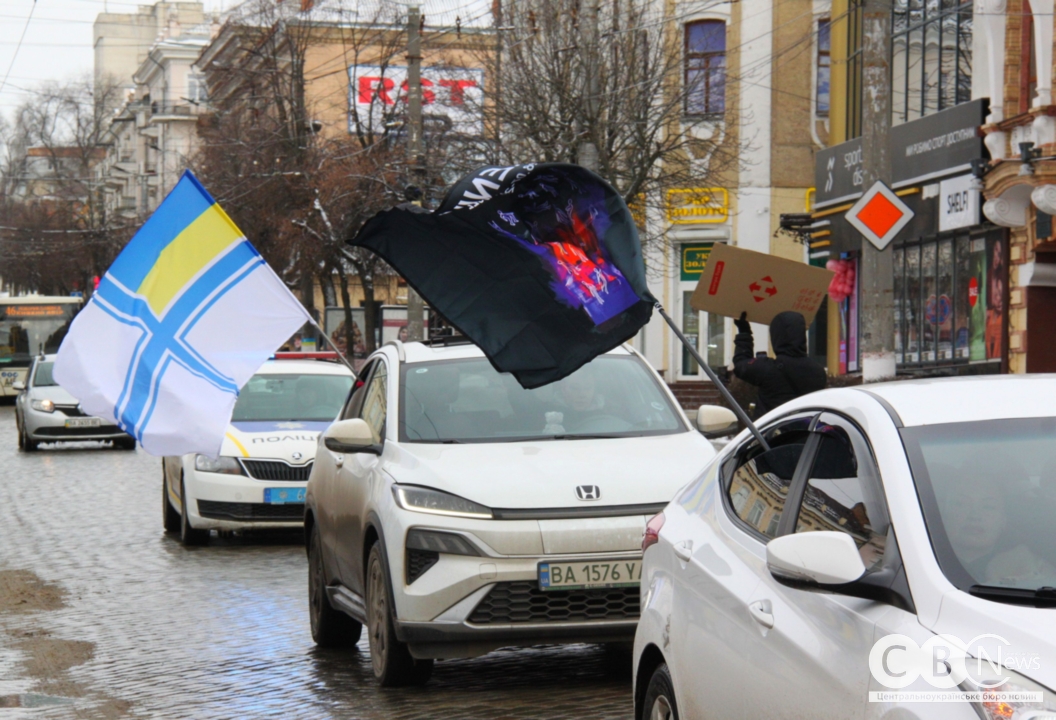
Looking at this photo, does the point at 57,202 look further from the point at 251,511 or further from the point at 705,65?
the point at 251,511

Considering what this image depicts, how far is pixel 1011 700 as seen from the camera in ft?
9.09

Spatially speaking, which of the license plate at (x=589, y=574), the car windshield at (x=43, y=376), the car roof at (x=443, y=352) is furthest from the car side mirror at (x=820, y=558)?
the car windshield at (x=43, y=376)

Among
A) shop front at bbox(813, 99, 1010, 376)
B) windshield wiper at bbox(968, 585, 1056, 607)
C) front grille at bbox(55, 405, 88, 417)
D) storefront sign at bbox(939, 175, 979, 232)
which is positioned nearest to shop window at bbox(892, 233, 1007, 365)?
shop front at bbox(813, 99, 1010, 376)

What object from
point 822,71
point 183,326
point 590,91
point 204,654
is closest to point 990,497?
point 204,654

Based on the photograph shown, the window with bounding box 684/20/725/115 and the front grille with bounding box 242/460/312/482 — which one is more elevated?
the window with bounding box 684/20/725/115

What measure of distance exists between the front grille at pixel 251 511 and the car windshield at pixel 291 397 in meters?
1.28

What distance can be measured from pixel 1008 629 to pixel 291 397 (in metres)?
12.8

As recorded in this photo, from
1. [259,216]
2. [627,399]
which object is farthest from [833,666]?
[259,216]

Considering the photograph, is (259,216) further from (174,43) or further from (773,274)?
(174,43)

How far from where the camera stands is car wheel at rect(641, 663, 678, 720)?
4527mm

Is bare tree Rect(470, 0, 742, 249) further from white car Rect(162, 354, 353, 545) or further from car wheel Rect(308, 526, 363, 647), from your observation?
car wheel Rect(308, 526, 363, 647)

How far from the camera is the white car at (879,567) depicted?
300cm

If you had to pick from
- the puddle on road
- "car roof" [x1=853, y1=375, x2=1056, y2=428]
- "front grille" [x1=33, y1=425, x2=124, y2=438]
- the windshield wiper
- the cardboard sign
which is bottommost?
"front grille" [x1=33, y1=425, x2=124, y2=438]

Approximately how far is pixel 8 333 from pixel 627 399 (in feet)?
152
